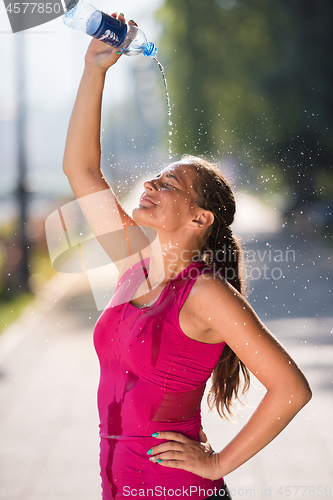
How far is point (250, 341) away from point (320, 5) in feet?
50.6

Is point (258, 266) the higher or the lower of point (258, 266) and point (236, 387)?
the lower

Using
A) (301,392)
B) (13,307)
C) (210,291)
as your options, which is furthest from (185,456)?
(13,307)

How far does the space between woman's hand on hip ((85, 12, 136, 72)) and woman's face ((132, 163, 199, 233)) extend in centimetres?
44

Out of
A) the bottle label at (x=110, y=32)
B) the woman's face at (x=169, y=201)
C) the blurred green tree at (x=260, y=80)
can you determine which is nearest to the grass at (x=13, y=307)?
the woman's face at (x=169, y=201)

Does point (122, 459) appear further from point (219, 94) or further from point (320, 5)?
point (219, 94)

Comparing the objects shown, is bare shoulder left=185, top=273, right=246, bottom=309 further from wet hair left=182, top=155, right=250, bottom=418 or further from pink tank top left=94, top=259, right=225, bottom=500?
wet hair left=182, top=155, right=250, bottom=418

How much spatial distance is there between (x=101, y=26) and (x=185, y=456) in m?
1.48

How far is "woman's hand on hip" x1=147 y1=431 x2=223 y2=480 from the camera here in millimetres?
1762

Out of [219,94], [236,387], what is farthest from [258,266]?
[236,387]

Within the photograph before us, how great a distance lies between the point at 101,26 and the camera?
199cm

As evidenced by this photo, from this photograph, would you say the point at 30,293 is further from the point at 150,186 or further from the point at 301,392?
the point at 301,392

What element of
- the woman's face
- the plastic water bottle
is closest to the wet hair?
the woman's face

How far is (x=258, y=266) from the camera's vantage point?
552 inches

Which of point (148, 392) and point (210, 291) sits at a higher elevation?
point (210, 291)
